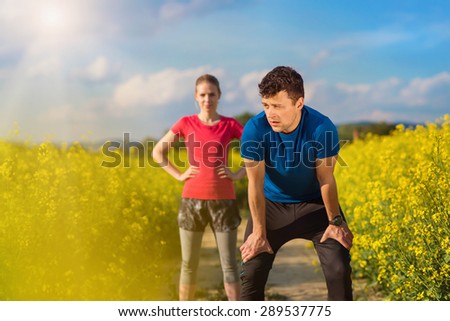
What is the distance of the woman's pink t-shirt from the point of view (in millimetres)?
4141

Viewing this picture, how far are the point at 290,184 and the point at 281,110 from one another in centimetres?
43

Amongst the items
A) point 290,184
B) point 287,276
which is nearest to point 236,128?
point 290,184

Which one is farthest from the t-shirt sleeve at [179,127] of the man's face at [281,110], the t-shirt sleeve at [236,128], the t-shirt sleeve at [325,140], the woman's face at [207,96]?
the t-shirt sleeve at [325,140]

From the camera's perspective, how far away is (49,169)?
16.4ft

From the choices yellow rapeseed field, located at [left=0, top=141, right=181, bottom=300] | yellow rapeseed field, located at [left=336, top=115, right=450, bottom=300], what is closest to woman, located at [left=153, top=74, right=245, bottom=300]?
yellow rapeseed field, located at [left=0, top=141, right=181, bottom=300]

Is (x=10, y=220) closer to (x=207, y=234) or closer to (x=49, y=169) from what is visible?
(x=49, y=169)

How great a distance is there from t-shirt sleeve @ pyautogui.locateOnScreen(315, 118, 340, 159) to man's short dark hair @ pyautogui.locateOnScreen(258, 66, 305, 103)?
209 millimetres

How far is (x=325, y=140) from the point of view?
3.12 meters

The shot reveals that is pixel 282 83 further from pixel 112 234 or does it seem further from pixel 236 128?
pixel 112 234

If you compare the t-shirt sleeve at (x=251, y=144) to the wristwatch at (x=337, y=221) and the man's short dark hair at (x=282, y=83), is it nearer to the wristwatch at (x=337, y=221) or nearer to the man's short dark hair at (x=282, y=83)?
the man's short dark hair at (x=282, y=83)

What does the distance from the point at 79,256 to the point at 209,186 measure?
1176 mm

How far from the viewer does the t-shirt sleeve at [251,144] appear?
3.12 metres

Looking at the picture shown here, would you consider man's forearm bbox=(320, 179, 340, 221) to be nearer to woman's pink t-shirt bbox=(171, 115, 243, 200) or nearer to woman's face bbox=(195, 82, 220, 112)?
woman's pink t-shirt bbox=(171, 115, 243, 200)
